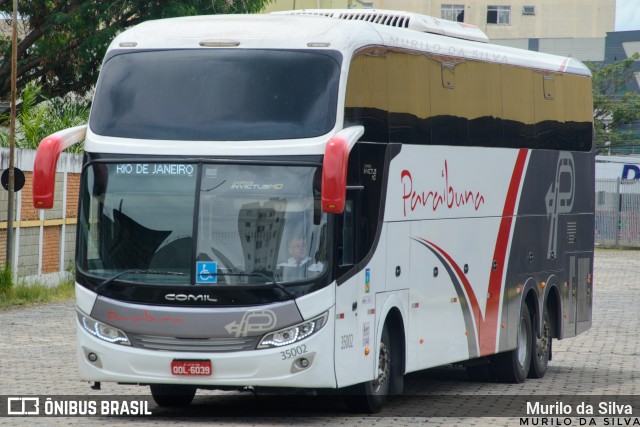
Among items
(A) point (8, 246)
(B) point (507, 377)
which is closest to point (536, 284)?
(B) point (507, 377)

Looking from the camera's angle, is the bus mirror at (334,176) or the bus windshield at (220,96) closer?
the bus mirror at (334,176)

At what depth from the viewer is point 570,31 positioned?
323 feet

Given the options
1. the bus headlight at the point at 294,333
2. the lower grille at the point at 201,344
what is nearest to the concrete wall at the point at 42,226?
the lower grille at the point at 201,344

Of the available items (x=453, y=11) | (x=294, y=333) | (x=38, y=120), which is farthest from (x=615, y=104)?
(x=294, y=333)

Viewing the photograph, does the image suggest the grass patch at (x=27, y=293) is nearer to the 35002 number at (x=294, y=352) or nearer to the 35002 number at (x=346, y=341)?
the 35002 number at (x=346, y=341)

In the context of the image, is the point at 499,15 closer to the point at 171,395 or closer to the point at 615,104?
the point at 615,104

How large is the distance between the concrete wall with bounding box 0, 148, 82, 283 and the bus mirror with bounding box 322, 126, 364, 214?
15171 millimetres

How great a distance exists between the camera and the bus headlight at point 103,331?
11.9 metres

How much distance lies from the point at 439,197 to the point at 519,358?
3.48 m

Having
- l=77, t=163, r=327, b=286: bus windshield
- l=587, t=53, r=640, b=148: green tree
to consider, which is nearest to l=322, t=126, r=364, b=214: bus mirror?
l=77, t=163, r=327, b=286: bus windshield

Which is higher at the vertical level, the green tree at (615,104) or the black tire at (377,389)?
the green tree at (615,104)

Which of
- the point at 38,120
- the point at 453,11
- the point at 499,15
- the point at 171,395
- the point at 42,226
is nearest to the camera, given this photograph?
the point at 171,395

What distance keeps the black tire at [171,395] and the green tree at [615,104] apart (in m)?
62.5

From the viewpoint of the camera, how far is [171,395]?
13312 mm
